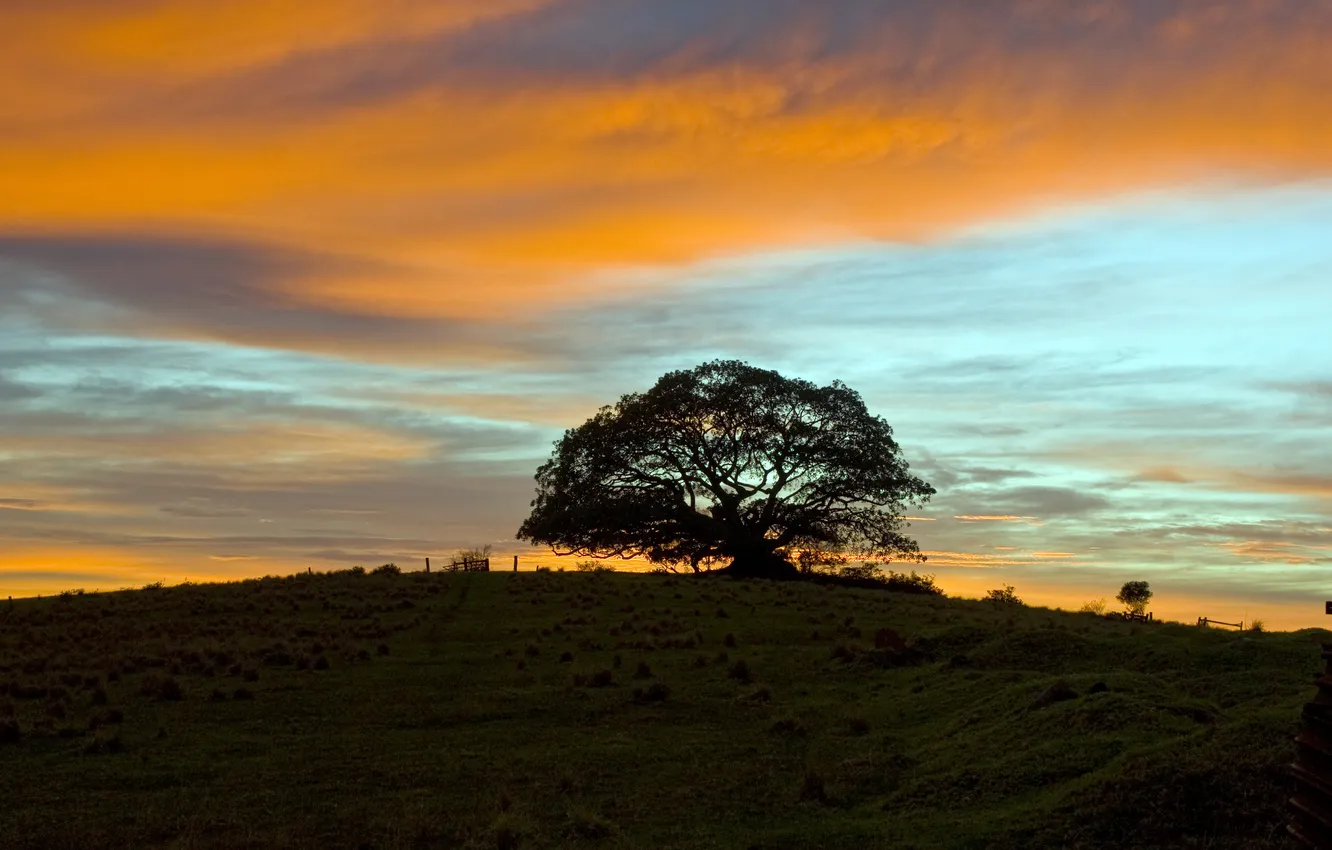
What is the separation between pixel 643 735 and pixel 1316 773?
43.9ft

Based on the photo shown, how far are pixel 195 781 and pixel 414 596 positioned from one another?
Answer: 25629 mm

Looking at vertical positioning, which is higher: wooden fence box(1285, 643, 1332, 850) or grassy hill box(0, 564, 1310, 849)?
wooden fence box(1285, 643, 1332, 850)

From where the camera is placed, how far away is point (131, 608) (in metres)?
40.8

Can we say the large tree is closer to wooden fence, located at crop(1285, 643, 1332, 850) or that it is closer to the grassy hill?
the grassy hill

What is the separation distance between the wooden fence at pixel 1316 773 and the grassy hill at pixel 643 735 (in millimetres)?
2838

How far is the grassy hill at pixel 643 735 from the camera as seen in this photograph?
13734 mm

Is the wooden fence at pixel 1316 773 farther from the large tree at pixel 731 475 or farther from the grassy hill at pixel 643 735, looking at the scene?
the large tree at pixel 731 475

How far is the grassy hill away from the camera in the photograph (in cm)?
1373

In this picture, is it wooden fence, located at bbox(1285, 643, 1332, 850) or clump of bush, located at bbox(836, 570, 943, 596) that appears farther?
clump of bush, located at bbox(836, 570, 943, 596)

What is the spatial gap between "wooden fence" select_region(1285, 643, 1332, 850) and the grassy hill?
284cm

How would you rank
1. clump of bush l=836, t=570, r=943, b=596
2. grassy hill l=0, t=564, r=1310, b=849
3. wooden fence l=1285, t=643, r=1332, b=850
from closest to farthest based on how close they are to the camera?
1. wooden fence l=1285, t=643, r=1332, b=850
2. grassy hill l=0, t=564, r=1310, b=849
3. clump of bush l=836, t=570, r=943, b=596

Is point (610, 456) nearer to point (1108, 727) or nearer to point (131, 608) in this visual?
point (131, 608)

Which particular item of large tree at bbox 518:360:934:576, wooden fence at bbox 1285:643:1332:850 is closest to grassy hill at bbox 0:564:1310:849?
wooden fence at bbox 1285:643:1332:850

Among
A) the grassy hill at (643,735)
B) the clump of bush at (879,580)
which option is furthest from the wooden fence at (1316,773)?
the clump of bush at (879,580)
